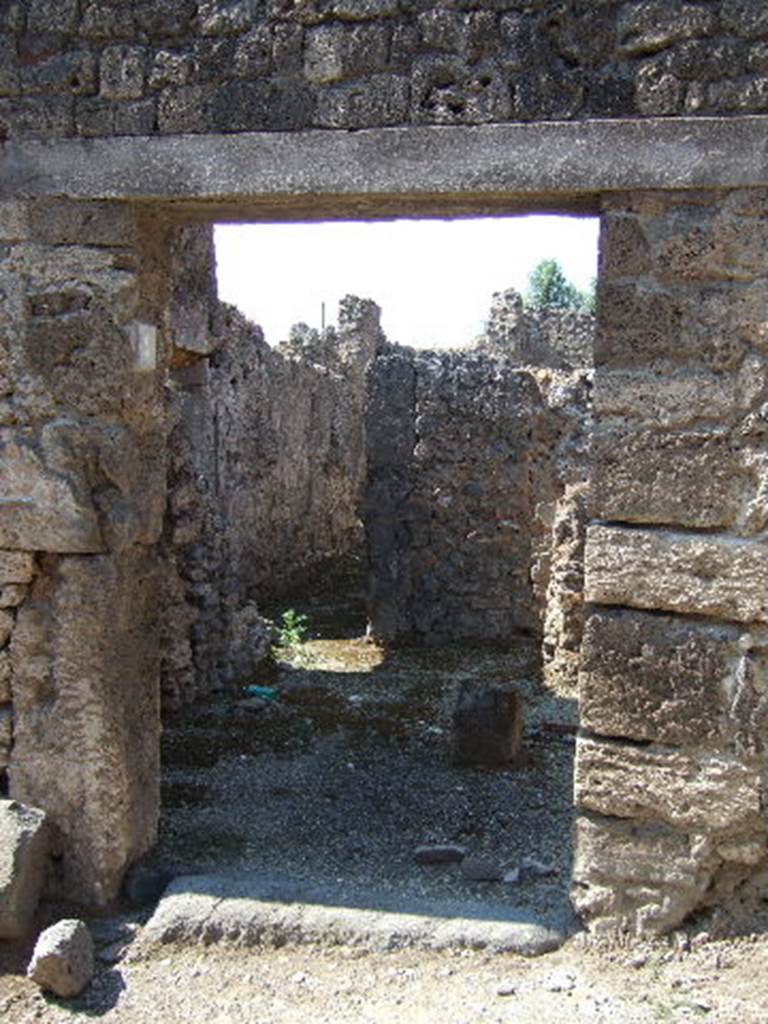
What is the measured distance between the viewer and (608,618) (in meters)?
3.66

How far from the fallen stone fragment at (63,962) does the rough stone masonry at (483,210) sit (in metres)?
0.38

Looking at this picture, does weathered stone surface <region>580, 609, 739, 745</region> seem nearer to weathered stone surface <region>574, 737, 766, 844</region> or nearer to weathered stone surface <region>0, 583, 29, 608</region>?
weathered stone surface <region>574, 737, 766, 844</region>

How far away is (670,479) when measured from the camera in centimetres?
355

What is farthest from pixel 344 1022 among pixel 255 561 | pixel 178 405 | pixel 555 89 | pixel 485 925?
pixel 255 561

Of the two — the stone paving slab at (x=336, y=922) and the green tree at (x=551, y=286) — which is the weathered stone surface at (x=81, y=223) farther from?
the green tree at (x=551, y=286)

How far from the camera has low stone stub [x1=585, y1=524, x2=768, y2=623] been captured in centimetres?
349

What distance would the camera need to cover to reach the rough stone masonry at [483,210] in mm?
3480

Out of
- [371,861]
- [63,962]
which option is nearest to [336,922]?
[371,861]

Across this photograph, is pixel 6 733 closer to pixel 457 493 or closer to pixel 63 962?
pixel 63 962

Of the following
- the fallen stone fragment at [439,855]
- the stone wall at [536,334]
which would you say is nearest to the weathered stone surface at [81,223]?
the fallen stone fragment at [439,855]

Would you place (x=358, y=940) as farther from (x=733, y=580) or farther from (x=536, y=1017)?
(x=733, y=580)

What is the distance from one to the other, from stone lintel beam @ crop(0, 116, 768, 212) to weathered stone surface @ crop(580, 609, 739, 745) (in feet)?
4.30

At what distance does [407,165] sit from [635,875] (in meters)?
2.30

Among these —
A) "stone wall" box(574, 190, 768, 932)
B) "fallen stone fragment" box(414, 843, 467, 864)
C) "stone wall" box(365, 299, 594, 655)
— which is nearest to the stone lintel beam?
"stone wall" box(574, 190, 768, 932)
